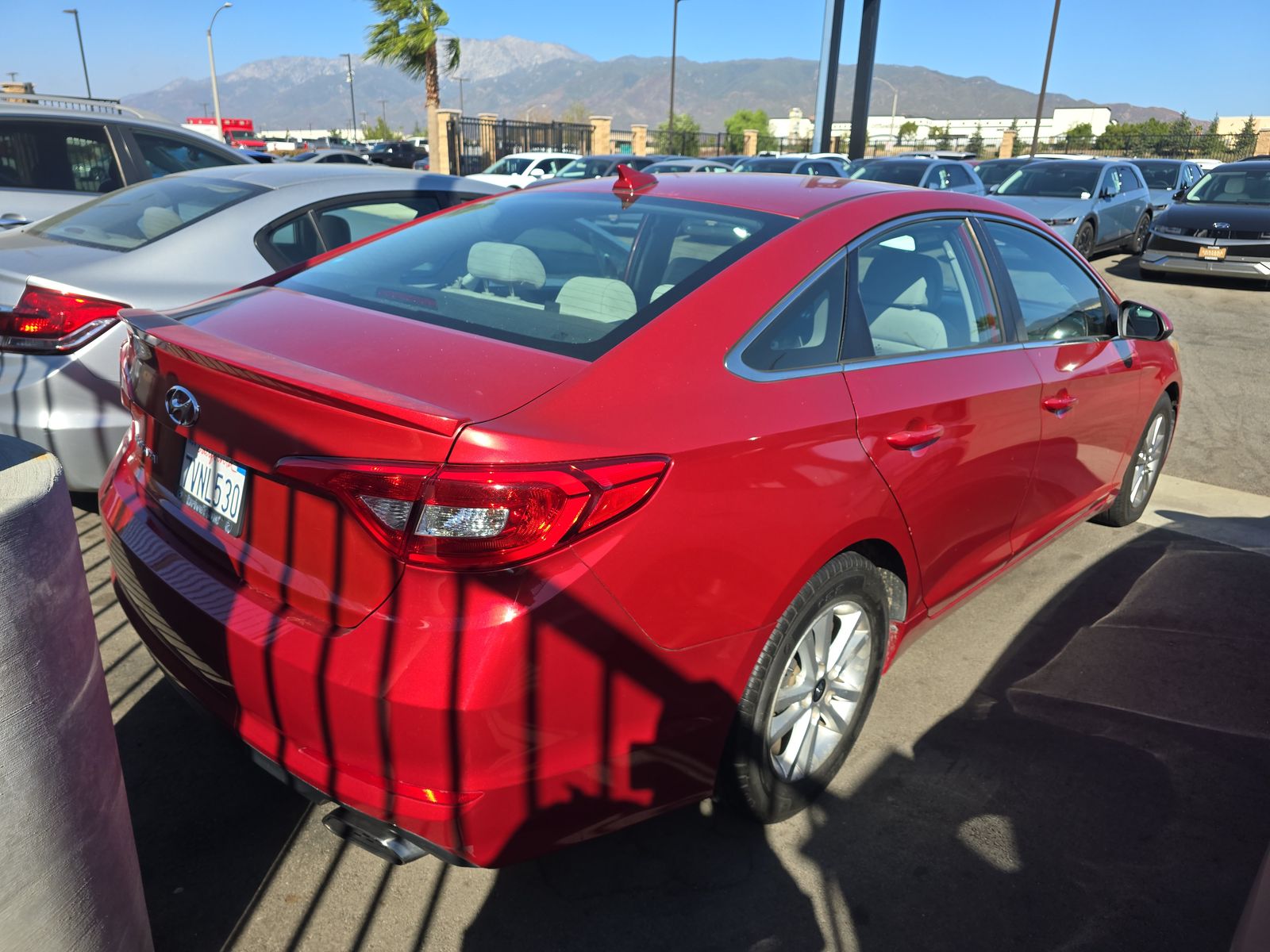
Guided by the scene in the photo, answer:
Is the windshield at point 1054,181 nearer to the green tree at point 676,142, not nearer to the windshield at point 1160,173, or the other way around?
the windshield at point 1160,173

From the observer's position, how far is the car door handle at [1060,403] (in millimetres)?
3314

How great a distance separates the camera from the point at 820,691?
104 inches

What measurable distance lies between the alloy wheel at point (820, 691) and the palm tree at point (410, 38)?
29.6 meters

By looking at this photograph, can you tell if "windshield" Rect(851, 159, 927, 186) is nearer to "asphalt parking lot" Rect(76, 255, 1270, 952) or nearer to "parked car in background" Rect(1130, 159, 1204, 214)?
"parked car in background" Rect(1130, 159, 1204, 214)

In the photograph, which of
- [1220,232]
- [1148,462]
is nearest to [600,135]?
[1220,232]

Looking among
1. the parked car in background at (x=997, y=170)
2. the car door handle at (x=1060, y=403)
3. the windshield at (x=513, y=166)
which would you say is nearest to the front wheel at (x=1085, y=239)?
Answer: the parked car in background at (x=997, y=170)

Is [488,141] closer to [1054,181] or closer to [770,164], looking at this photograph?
[770,164]

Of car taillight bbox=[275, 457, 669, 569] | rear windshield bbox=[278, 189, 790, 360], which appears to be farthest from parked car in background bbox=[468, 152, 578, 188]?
car taillight bbox=[275, 457, 669, 569]

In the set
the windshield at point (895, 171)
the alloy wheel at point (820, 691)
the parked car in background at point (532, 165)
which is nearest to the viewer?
the alloy wheel at point (820, 691)

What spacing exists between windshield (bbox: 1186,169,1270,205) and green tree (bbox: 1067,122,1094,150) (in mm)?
39850

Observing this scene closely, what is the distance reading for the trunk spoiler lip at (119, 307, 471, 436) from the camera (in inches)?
70.9

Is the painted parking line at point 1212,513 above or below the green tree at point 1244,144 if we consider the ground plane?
below

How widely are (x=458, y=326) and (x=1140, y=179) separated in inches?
636

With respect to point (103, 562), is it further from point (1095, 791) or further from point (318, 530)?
point (1095, 791)
